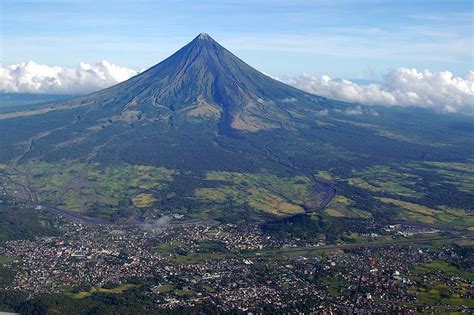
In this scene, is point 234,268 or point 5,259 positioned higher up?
point 234,268

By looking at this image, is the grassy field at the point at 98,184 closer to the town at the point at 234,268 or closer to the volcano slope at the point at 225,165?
the volcano slope at the point at 225,165

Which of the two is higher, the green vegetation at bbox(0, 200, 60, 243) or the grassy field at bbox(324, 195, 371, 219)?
the grassy field at bbox(324, 195, 371, 219)

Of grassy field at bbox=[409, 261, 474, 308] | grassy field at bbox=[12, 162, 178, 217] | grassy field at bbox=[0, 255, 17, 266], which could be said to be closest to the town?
grassy field at bbox=[409, 261, 474, 308]

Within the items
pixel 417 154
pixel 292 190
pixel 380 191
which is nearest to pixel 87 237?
pixel 292 190

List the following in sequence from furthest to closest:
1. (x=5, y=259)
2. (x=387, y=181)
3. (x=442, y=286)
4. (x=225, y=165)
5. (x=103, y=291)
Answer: (x=225, y=165), (x=387, y=181), (x=5, y=259), (x=442, y=286), (x=103, y=291)

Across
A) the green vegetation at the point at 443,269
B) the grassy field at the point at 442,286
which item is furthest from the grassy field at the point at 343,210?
the grassy field at the point at 442,286

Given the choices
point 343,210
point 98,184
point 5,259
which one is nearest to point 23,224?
point 5,259

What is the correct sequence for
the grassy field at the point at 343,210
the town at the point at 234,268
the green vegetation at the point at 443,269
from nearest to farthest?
the town at the point at 234,268 < the green vegetation at the point at 443,269 < the grassy field at the point at 343,210

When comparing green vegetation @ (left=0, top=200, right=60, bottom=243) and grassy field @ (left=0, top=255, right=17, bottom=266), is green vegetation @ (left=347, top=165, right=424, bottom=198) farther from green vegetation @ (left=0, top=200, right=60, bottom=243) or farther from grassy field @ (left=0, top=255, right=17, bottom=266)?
grassy field @ (left=0, top=255, right=17, bottom=266)

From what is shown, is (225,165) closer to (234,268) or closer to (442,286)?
(234,268)
